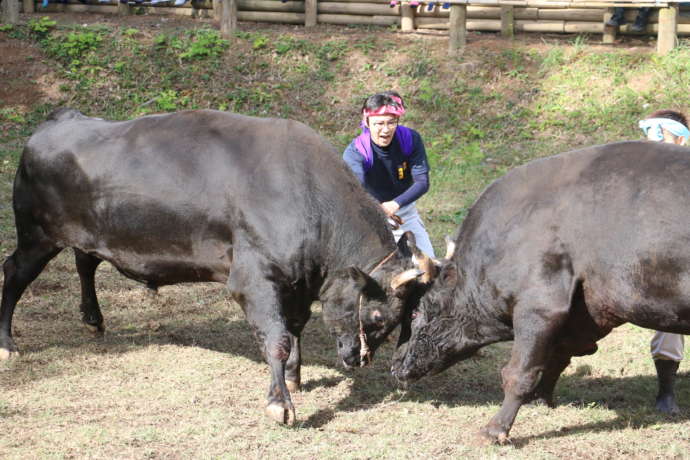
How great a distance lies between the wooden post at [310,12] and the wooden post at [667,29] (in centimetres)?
638

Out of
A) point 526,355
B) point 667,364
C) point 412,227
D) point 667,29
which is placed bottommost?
point 667,364

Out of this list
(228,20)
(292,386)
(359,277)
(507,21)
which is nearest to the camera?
(359,277)

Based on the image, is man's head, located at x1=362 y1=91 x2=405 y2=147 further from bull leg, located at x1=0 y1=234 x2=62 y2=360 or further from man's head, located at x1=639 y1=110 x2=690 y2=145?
bull leg, located at x1=0 y1=234 x2=62 y2=360

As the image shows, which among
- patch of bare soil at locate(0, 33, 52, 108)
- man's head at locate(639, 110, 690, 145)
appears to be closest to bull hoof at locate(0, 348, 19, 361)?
man's head at locate(639, 110, 690, 145)

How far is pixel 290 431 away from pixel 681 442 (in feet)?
7.94

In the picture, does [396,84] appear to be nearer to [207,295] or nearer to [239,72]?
[239,72]

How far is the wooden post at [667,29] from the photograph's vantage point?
1394 cm

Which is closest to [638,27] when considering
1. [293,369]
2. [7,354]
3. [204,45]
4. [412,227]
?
[204,45]

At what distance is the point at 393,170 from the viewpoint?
7.08 metres

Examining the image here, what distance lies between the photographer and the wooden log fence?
571 inches

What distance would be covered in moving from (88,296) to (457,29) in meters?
9.64

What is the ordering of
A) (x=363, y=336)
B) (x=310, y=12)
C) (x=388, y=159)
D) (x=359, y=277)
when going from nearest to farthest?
(x=359, y=277)
(x=363, y=336)
(x=388, y=159)
(x=310, y=12)

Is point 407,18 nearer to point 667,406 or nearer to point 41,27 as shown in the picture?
point 41,27

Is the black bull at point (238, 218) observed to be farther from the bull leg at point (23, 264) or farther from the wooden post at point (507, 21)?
the wooden post at point (507, 21)
